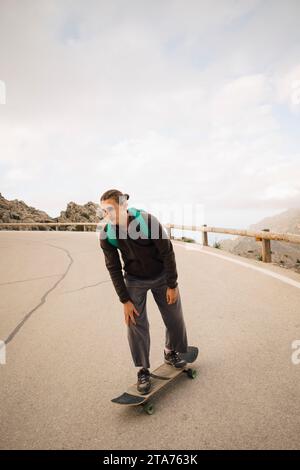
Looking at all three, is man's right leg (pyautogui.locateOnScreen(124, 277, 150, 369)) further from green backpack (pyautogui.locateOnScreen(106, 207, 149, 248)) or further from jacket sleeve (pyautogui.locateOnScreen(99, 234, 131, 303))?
green backpack (pyautogui.locateOnScreen(106, 207, 149, 248))

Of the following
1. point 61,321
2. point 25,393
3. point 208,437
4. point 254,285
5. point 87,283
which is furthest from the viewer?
point 87,283

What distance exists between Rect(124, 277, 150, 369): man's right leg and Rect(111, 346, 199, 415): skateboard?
206mm

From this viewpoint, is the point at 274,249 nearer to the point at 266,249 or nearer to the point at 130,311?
the point at 266,249

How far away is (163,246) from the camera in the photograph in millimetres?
3078

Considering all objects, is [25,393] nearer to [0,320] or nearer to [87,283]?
[0,320]

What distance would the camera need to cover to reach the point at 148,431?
263 cm

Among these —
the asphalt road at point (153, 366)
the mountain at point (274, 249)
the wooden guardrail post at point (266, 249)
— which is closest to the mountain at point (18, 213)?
the mountain at point (274, 249)

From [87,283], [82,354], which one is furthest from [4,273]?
[82,354]

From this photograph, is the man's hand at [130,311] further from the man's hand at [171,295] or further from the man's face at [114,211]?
the man's face at [114,211]

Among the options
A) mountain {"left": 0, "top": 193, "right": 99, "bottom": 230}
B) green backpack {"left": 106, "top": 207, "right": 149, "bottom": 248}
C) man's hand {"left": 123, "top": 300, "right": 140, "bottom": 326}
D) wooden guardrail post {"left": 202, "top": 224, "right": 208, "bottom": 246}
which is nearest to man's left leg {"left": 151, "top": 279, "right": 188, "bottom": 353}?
man's hand {"left": 123, "top": 300, "right": 140, "bottom": 326}

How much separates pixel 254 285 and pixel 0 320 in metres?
4.88

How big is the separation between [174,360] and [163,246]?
1272mm

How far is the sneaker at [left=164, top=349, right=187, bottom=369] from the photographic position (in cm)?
340

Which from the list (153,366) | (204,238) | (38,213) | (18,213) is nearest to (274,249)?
(204,238)
